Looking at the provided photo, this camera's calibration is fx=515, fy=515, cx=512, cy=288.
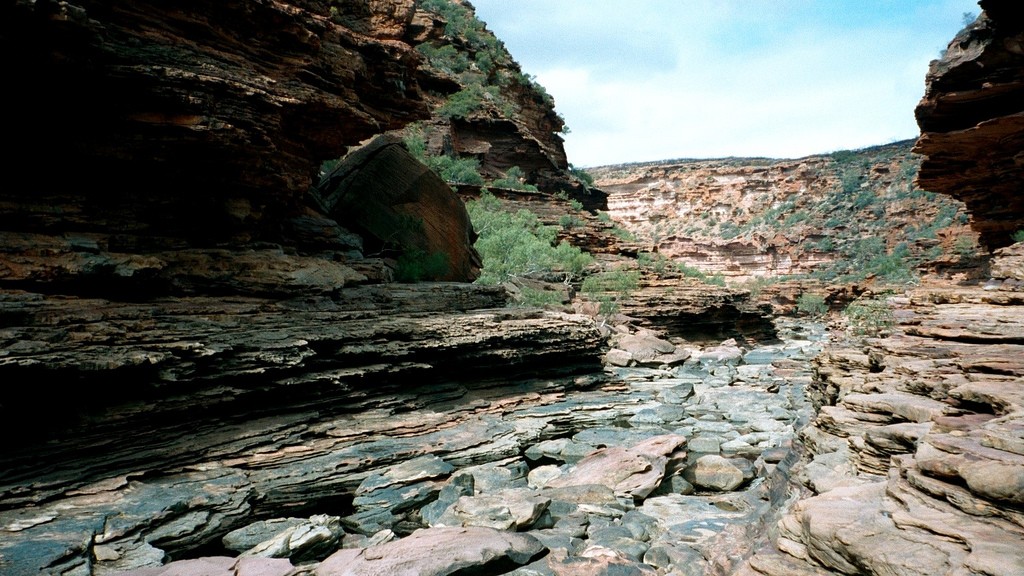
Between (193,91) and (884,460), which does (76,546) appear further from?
(884,460)

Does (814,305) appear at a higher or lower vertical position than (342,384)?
lower

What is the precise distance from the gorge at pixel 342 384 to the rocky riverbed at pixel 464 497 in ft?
0.12

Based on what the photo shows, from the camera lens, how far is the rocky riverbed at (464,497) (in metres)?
4.32

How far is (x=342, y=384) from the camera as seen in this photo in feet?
22.9

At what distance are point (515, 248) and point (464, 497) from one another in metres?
15.6

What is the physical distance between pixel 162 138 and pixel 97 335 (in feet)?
8.30

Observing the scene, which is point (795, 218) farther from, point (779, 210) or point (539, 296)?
point (539, 296)

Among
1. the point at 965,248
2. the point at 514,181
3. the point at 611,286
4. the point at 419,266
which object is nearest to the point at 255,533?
the point at 419,266

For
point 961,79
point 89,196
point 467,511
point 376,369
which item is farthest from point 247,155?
point 961,79

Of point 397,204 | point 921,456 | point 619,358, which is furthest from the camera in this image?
point 619,358

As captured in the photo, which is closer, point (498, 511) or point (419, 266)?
point (498, 511)

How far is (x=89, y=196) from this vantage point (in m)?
6.49

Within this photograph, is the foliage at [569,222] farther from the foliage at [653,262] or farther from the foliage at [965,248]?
the foliage at [965,248]

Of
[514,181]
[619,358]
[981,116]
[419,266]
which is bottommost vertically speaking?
[619,358]
